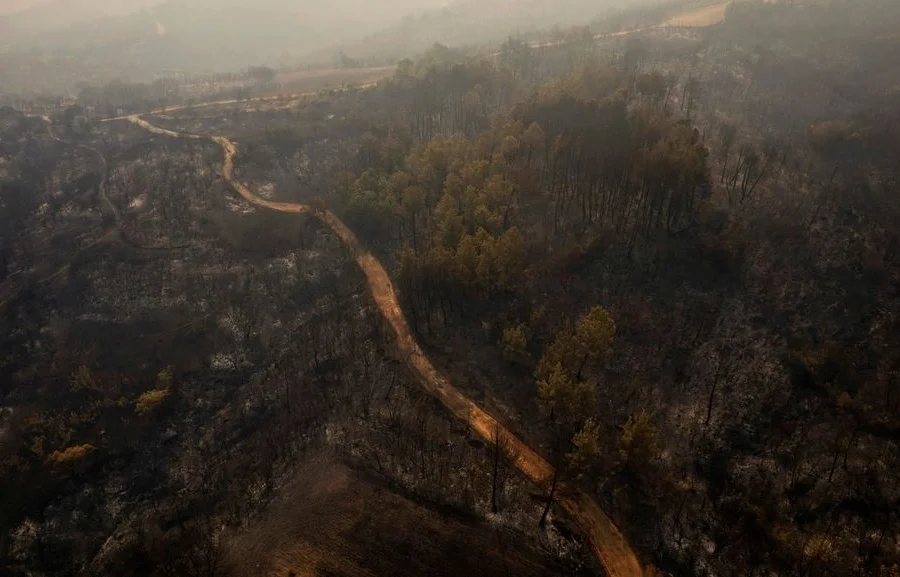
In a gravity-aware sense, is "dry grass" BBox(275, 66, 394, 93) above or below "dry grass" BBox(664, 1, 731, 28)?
below

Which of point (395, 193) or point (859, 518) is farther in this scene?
point (395, 193)

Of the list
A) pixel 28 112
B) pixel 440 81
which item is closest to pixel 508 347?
pixel 440 81

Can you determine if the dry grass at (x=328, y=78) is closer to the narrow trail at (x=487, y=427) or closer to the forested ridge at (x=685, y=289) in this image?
the forested ridge at (x=685, y=289)

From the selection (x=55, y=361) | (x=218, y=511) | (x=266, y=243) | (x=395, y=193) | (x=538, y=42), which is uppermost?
(x=538, y=42)

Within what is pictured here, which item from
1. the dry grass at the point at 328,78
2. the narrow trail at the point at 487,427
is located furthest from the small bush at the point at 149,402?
the dry grass at the point at 328,78

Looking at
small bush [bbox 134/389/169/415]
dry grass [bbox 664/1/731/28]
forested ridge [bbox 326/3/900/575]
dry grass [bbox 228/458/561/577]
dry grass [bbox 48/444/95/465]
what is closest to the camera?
dry grass [bbox 228/458/561/577]

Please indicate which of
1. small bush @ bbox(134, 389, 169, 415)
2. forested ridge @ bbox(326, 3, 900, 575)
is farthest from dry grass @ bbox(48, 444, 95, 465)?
forested ridge @ bbox(326, 3, 900, 575)

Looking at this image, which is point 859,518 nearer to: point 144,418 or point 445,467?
point 445,467

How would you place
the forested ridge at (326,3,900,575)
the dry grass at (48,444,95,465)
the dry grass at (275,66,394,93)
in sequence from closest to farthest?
the forested ridge at (326,3,900,575)
the dry grass at (48,444,95,465)
the dry grass at (275,66,394,93)

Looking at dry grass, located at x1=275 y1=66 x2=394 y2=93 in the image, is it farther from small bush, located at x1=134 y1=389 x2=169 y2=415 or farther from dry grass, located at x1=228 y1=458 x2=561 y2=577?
dry grass, located at x1=228 y1=458 x2=561 y2=577
